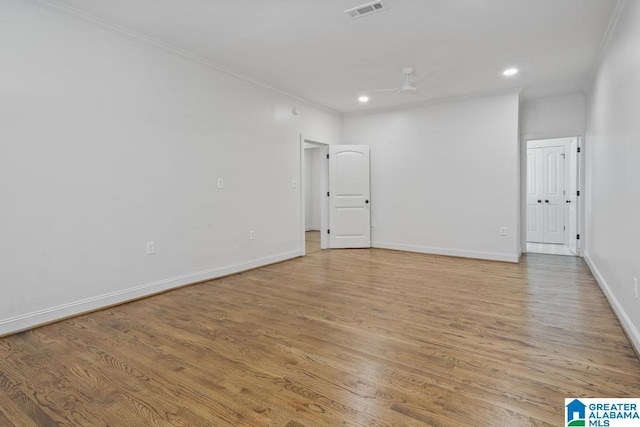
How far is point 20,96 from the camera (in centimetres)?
255

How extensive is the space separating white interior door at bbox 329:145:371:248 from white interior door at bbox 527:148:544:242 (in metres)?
3.47

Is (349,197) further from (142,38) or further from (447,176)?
(142,38)

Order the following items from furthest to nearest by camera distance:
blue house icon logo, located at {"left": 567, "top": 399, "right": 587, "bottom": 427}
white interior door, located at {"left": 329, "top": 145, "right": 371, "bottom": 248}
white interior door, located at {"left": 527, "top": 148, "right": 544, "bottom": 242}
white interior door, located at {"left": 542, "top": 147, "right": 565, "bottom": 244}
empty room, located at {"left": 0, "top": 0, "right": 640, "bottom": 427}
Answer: white interior door, located at {"left": 527, "top": 148, "right": 544, "bottom": 242} < white interior door, located at {"left": 542, "top": 147, "right": 565, "bottom": 244} < white interior door, located at {"left": 329, "top": 145, "right": 371, "bottom": 248} < empty room, located at {"left": 0, "top": 0, "right": 640, "bottom": 427} < blue house icon logo, located at {"left": 567, "top": 399, "right": 587, "bottom": 427}

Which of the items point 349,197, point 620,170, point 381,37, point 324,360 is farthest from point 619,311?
point 349,197

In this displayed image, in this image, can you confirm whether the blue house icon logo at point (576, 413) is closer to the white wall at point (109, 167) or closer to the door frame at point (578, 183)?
the white wall at point (109, 167)

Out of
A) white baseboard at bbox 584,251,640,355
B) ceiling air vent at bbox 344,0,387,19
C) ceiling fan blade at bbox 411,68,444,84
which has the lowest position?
white baseboard at bbox 584,251,640,355

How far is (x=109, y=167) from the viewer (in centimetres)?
307

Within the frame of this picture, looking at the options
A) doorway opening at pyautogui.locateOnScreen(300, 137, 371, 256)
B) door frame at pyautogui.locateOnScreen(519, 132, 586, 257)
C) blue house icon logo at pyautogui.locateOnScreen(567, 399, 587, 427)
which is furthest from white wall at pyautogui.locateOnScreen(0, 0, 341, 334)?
door frame at pyautogui.locateOnScreen(519, 132, 586, 257)

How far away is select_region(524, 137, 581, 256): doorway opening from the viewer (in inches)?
252

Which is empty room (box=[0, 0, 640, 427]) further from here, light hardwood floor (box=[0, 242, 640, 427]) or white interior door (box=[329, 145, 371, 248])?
white interior door (box=[329, 145, 371, 248])

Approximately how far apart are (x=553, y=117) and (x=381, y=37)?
12.2 ft

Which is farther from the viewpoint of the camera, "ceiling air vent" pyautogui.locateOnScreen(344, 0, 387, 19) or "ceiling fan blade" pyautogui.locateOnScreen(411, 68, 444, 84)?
"ceiling fan blade" pyautogui.locateOnScreen(411, 68, 444, 84)

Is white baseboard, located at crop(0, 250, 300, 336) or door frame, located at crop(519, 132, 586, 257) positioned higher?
door frame, located at crop(519, 132, 586, 257)

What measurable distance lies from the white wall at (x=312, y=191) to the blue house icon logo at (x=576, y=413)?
778 centimetres
